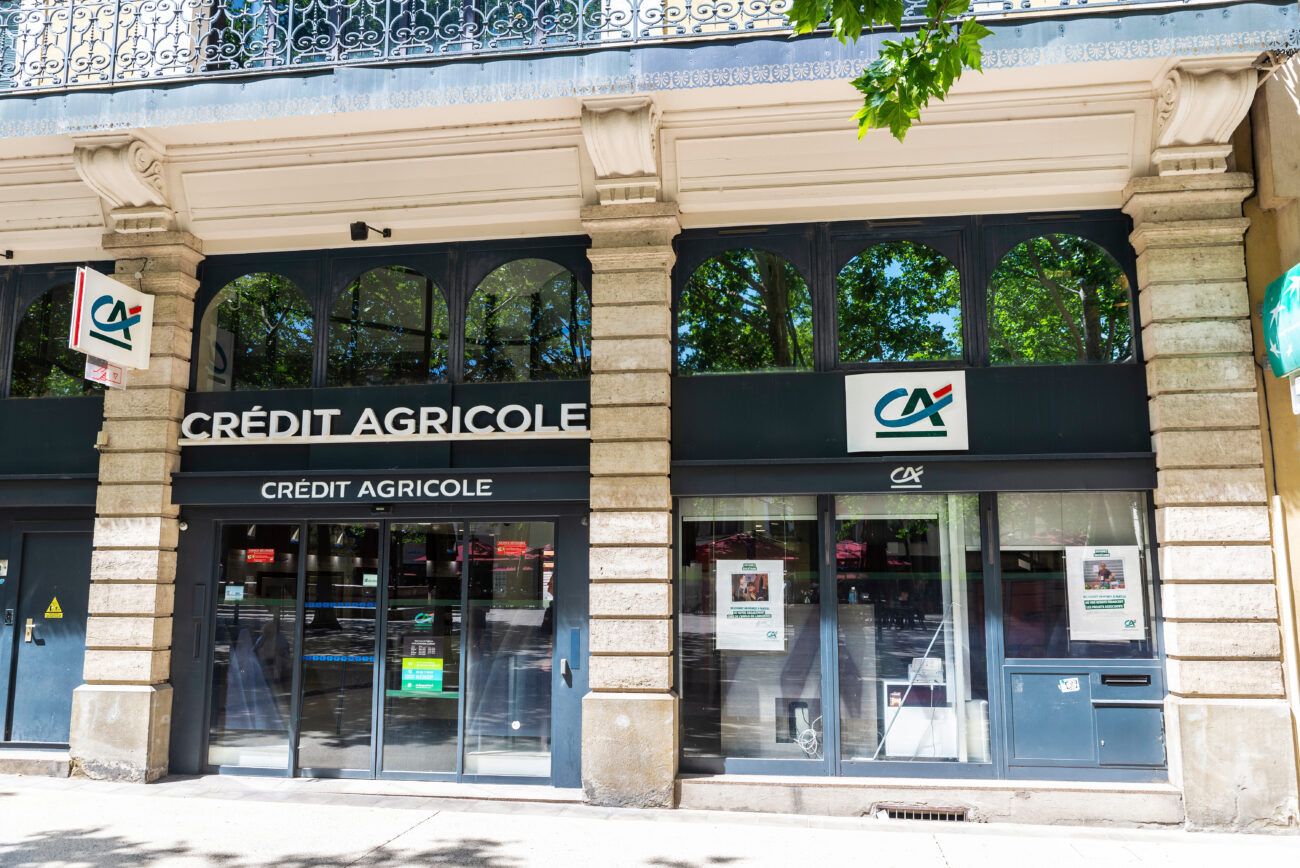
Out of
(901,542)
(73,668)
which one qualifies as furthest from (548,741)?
(73,668)

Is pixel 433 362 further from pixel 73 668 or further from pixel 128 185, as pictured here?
pixel 73 668

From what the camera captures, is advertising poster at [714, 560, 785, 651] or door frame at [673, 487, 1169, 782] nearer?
door frame at [673, 487, 1169, 782]

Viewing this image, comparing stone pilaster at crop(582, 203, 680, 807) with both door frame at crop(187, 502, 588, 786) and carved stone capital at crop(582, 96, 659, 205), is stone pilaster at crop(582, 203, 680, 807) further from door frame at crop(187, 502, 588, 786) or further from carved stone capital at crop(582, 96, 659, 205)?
door frame at crop(187, 502, 588, 786)

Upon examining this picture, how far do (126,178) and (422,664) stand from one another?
5292 millimetres

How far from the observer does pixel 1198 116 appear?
7.38 meters

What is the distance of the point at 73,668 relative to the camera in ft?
29.4

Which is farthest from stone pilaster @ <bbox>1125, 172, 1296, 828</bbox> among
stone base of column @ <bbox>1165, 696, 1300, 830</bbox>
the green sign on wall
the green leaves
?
the green leaves

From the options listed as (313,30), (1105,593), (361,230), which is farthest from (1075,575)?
(313,30)

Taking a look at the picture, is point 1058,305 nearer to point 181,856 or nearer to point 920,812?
point 920,812

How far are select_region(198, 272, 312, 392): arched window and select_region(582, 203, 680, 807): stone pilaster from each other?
3.05 m

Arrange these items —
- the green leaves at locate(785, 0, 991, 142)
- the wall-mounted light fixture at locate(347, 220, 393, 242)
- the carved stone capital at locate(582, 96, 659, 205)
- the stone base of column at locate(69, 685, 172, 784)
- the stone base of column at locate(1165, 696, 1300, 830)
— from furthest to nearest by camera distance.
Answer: the wall-mounted light fixture at locate(347, 220, 393, 242), the stone base of column at locate(69, 685, 172, 784), the carved stone capital at locate(582, 96, 659, 205), the stone base of column at locate(1165, 696, 1300, 830), the green leaves at locate(785, 0, 991, 142)

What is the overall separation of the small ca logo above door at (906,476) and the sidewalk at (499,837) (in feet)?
8.89

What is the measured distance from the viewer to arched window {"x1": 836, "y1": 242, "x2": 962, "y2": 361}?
26.8ft

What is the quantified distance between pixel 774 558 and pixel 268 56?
249 inches
